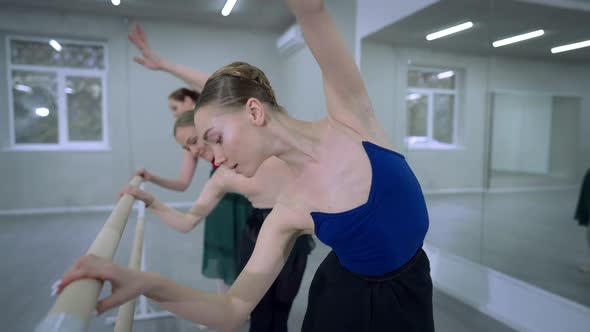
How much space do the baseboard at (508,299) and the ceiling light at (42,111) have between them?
221 inches

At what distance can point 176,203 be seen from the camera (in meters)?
5.77

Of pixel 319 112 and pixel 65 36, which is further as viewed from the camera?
pixel 65 36

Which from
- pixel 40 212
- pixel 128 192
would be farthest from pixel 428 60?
pixel 40 212

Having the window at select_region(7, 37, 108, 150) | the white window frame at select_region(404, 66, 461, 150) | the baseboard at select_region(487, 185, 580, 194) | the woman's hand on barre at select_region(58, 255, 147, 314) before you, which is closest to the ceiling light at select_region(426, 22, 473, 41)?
the white window frame at select_region(404, 66, 461, 150)

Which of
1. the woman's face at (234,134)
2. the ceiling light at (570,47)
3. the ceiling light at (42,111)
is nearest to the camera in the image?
the woman's face at (234,134)

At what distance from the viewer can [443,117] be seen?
340 centimetres

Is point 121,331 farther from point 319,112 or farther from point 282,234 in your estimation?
point 319,112

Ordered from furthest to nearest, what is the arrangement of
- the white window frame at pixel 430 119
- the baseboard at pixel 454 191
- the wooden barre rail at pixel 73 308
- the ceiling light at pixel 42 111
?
the ceiling light at pixel 42 111, the white window frame at pixel 430 119, the baseboard at pixel 454 191, the wooden barre rail at pixel 73 308

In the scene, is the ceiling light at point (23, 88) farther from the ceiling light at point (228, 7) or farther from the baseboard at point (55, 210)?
the ceiling light at point (228, 7)

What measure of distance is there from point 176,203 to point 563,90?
5053mm

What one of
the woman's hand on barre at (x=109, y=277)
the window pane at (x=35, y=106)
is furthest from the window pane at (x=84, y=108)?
the woman's hand on barre at (x=109, y=277)

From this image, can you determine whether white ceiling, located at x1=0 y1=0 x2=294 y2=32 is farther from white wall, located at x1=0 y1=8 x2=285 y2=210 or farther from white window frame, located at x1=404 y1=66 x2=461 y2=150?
white window frame, located at x1=404 y1=66 x2=461 y2=150

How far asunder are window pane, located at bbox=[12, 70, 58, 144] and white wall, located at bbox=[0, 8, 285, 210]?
15 cm

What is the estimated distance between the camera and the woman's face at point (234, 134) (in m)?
0.70
